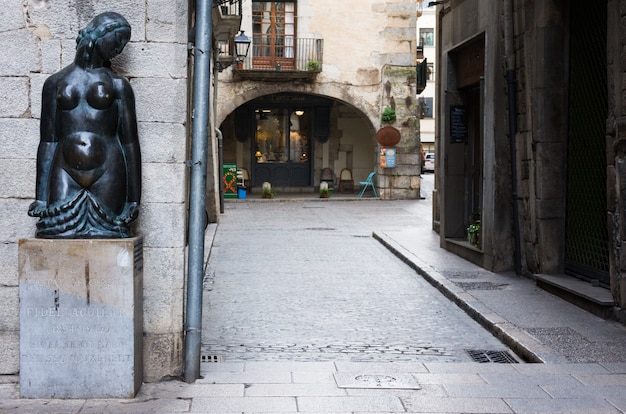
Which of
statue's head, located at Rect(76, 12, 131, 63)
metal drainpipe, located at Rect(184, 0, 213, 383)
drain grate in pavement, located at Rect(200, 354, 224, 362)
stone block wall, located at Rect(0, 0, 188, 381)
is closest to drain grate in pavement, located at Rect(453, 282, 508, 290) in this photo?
drain grate in pavement, located at Rect(200, 354, 224, 362)

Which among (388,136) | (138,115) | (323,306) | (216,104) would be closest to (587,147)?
(323,306)

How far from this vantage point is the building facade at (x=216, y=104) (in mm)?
5461

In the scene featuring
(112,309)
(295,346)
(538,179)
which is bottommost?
(295,346)

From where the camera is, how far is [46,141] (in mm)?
5258

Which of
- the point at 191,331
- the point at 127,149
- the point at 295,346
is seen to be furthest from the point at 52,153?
the point at 295,346

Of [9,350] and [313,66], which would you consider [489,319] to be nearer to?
[9,350]

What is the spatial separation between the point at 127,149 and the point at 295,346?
2.59 metres

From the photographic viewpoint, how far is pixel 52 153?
5.24 m

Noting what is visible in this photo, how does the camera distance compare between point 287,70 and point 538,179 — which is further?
point 287,70

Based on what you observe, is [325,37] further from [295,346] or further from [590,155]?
[295,346]

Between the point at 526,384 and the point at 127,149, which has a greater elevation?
the point at 127,149

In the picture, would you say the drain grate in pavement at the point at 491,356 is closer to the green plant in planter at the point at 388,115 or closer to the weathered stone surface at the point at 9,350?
the weathered stone surface at the point at 9,350

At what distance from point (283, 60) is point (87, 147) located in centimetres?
2382

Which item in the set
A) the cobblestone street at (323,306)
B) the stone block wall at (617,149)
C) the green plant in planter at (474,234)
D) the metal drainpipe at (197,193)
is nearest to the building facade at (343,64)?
the cobblestone street at (323,306)
